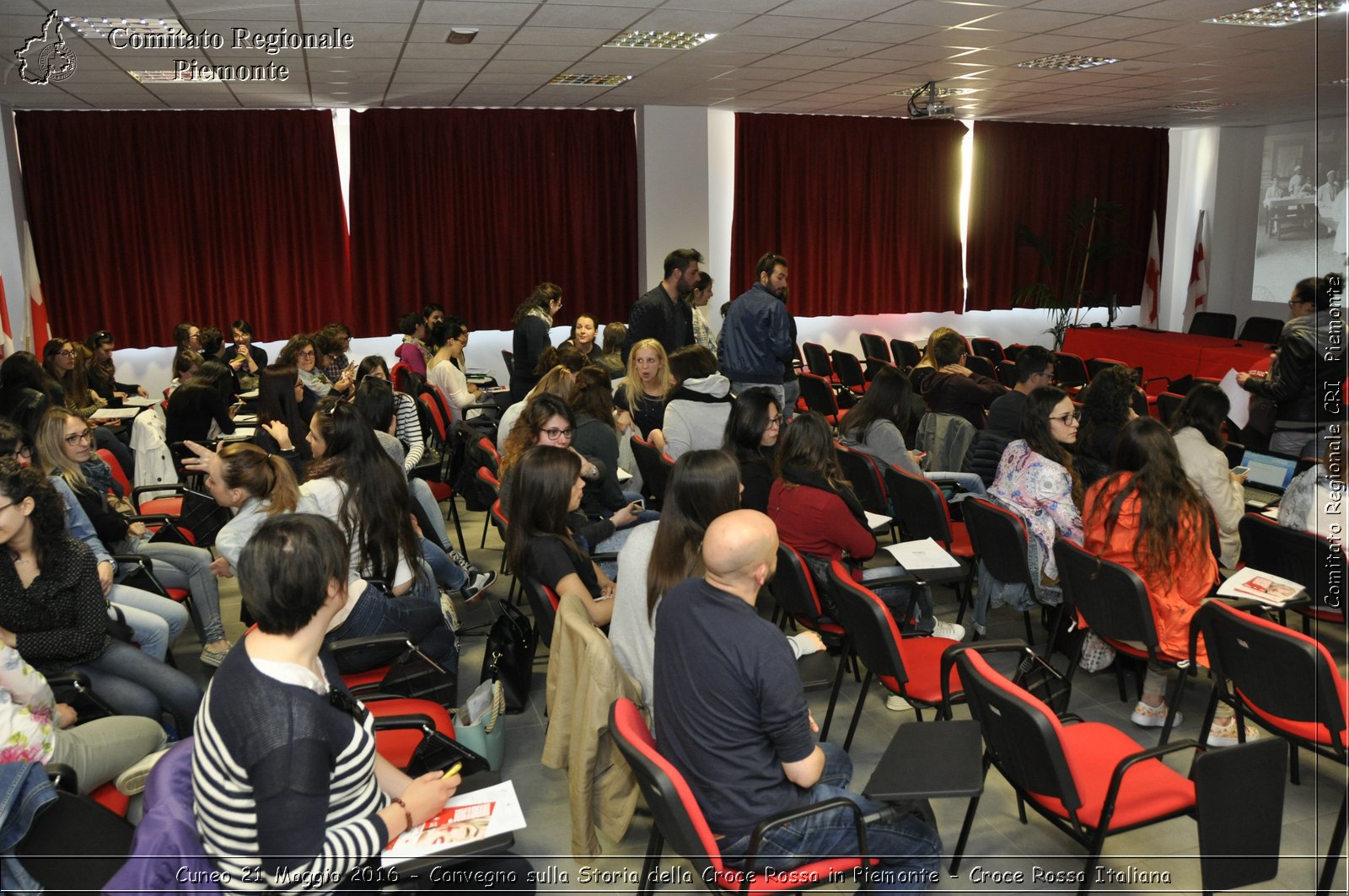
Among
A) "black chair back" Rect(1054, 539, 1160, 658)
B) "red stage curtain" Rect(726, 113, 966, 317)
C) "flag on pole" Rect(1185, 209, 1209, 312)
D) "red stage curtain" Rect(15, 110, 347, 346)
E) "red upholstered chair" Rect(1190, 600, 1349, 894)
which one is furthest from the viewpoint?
"flag on pole" Rect(1185, 209, 1209, 312)

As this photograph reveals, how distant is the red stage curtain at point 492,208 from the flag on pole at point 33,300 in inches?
111

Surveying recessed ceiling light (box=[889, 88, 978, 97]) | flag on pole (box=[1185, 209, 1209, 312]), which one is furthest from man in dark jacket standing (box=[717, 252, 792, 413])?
flag on pole (box=[1185, 209, 1209, 312])

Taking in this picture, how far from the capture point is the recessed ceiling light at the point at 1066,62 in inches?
293

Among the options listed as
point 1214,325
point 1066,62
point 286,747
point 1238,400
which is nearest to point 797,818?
point 286,747

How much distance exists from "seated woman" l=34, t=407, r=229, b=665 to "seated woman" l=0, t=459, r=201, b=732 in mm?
960

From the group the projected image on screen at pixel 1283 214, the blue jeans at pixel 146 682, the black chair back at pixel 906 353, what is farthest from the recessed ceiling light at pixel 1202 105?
the blue jeans at pixel 146 682

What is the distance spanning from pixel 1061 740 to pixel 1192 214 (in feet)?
45.4

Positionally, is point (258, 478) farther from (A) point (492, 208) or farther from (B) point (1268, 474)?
(A) point (492, 208)

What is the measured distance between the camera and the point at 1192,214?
1395cm

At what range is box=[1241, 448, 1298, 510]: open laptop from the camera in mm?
4551

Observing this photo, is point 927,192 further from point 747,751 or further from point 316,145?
point 747,751

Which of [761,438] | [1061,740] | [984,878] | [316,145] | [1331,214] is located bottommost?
[984,878]

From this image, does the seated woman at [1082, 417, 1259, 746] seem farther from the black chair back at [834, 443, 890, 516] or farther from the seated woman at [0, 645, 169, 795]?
A: the seated woman at [0, 645, 169, 795]

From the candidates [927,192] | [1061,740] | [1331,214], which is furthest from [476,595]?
[927,192]
